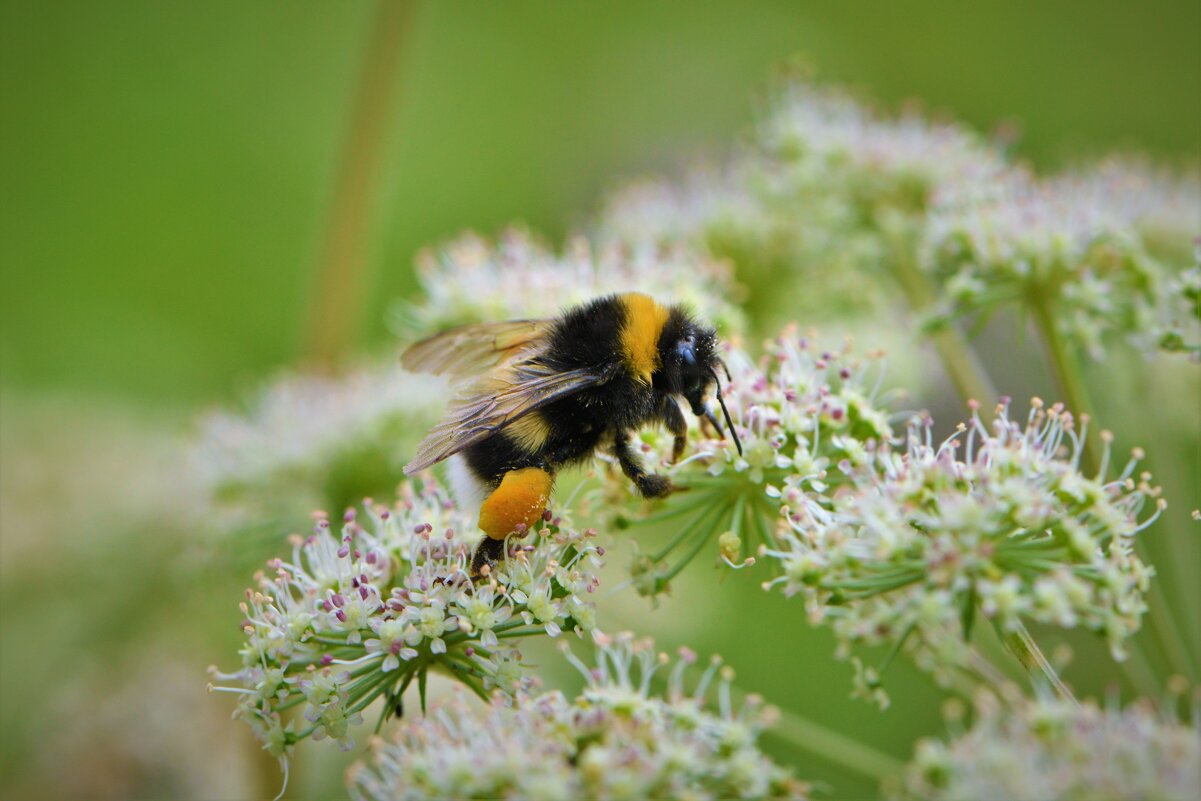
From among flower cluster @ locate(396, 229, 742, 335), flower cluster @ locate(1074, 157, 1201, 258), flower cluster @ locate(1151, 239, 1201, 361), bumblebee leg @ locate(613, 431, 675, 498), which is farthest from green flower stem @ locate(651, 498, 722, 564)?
flower cluster @ locate(1074, 157, 1201, 258)

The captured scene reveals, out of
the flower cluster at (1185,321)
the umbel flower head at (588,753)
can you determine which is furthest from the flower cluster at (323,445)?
the flower cluster at (1185,321)

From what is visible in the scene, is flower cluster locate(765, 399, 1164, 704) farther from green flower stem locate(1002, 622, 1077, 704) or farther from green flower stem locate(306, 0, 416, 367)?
green flower stem locate(306, 0, 416, 367)

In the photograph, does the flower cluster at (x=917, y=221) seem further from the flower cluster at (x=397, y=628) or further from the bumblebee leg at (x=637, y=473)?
the flower cluster at (x=397, y=628)

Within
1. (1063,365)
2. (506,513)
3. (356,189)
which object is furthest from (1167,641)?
(356,189)

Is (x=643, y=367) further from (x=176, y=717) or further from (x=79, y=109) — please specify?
(x=79, y=109)

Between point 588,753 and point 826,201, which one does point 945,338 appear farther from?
point 588,753

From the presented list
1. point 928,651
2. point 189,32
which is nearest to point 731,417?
point 928,651

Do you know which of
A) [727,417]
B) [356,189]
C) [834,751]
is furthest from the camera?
[356,189]
